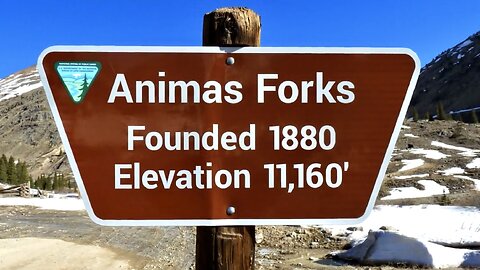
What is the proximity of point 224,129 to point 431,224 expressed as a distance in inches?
481

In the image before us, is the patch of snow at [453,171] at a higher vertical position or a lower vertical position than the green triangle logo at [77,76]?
lower

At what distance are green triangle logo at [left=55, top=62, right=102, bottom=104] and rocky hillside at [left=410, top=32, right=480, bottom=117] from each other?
413ft

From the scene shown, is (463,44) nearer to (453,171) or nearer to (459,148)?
(459,148)

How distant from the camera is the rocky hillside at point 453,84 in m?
122

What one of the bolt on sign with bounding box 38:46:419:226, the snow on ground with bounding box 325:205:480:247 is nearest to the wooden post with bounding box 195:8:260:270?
the bolt on sign with bounding box 38:46:419:226

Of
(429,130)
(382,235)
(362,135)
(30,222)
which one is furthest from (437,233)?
(429,130)

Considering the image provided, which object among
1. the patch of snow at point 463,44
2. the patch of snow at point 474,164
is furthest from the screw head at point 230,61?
the patch of snow at point 463,44

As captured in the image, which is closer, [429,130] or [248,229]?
[248,229]

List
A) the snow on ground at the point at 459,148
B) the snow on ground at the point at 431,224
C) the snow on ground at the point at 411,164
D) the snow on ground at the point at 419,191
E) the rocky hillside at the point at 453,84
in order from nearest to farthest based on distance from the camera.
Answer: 1. the snow on ground at the point at 431,224
2. the snow on ground at the point at 419,191
3. the snow on ground at the point at 411,164
4. the snow on ground at the point at 459,148
5. the rocky hillside at the point at 453,84

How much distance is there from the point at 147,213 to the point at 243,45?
793mm

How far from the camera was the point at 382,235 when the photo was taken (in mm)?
10672

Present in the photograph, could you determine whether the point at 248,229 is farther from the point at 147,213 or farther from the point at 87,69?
the point at 87,69

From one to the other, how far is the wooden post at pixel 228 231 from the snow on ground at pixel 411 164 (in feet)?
140

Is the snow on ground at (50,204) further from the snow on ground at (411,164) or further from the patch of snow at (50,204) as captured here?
the snow on ground at (411,164)
